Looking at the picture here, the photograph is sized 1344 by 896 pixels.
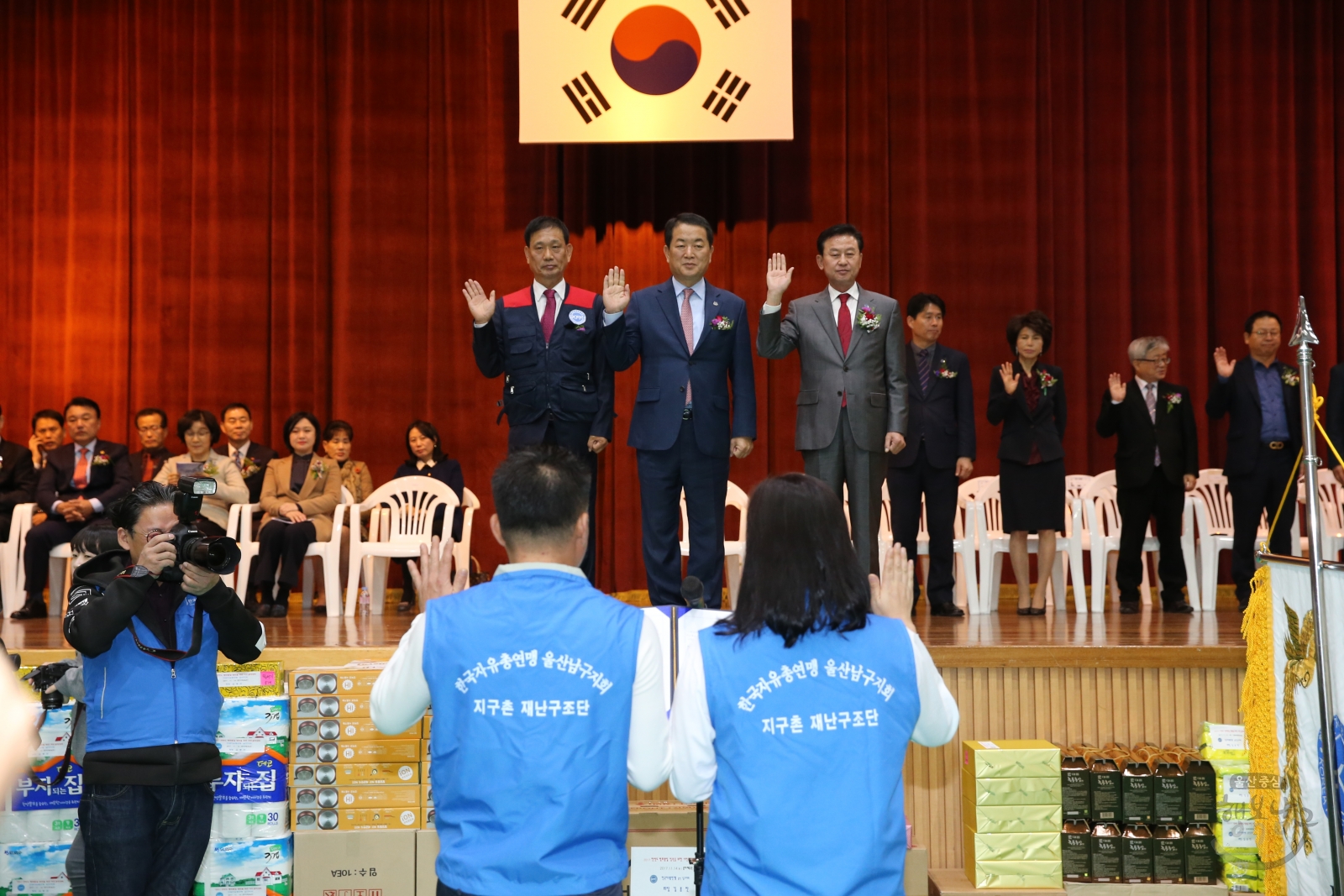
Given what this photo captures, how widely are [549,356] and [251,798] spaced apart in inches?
68.5

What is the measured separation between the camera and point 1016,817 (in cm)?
372

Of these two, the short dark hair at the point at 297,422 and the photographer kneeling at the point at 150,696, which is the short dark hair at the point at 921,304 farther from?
the photographer kneeling at the point at 150,696

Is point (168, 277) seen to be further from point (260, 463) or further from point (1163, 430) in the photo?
point (1163, 430)

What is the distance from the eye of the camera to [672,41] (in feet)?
22.7

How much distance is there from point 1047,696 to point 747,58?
14.1 feet

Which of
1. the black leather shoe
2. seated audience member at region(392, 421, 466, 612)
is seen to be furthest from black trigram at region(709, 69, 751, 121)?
the black leather shoe

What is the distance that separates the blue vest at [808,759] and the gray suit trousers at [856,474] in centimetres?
261

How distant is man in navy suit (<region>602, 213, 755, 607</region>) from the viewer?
14.0ft

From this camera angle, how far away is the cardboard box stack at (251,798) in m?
3.63

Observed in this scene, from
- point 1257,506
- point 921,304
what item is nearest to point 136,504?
point 921,304

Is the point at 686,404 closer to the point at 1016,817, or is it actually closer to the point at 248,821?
the point at 1016,817

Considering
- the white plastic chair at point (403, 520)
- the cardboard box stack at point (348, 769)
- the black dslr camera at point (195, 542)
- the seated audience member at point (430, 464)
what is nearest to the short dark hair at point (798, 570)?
the black dslr camera at point (195, 542)

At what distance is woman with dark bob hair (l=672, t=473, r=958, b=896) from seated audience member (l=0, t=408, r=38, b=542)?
212 inches

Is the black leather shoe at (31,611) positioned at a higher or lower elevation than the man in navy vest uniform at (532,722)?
lower
